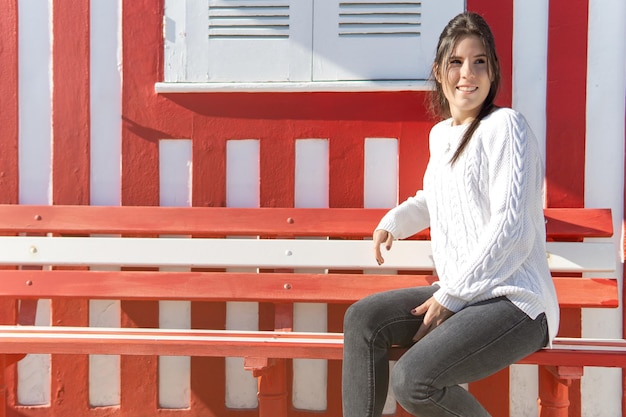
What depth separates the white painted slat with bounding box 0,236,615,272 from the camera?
2766mm

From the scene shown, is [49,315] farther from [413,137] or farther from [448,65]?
[448,65]

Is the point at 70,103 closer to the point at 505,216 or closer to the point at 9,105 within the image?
the point at 9,105

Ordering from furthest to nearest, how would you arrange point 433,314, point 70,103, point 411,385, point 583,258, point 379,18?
point 70,103 < point 379,18 < point 583,258 < point 433,314 < point 411,385

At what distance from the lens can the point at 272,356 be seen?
242cm

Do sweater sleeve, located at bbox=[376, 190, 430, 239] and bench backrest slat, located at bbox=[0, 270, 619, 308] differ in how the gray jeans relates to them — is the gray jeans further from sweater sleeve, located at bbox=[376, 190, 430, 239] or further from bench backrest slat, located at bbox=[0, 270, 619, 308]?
bench backrest slat, located at bbox=[0, 270, 619, 308]

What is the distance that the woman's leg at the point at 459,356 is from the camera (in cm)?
194

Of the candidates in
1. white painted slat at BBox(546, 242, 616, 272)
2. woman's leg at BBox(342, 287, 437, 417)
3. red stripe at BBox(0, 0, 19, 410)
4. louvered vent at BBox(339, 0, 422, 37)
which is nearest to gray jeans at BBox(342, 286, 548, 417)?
woman's leg at BBox(342, 287, 437, 417)

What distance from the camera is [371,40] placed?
9.46ft

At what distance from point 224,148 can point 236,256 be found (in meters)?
0.47

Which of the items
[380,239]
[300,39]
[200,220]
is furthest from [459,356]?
[300,39]

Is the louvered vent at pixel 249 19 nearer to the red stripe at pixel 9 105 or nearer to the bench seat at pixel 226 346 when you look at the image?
the red stripe at pixel 9 105

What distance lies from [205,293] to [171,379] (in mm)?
484

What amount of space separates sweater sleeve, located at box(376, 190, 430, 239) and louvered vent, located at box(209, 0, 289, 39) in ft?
3.06

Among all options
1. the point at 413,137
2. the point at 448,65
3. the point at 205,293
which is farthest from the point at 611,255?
the point at 205,293
